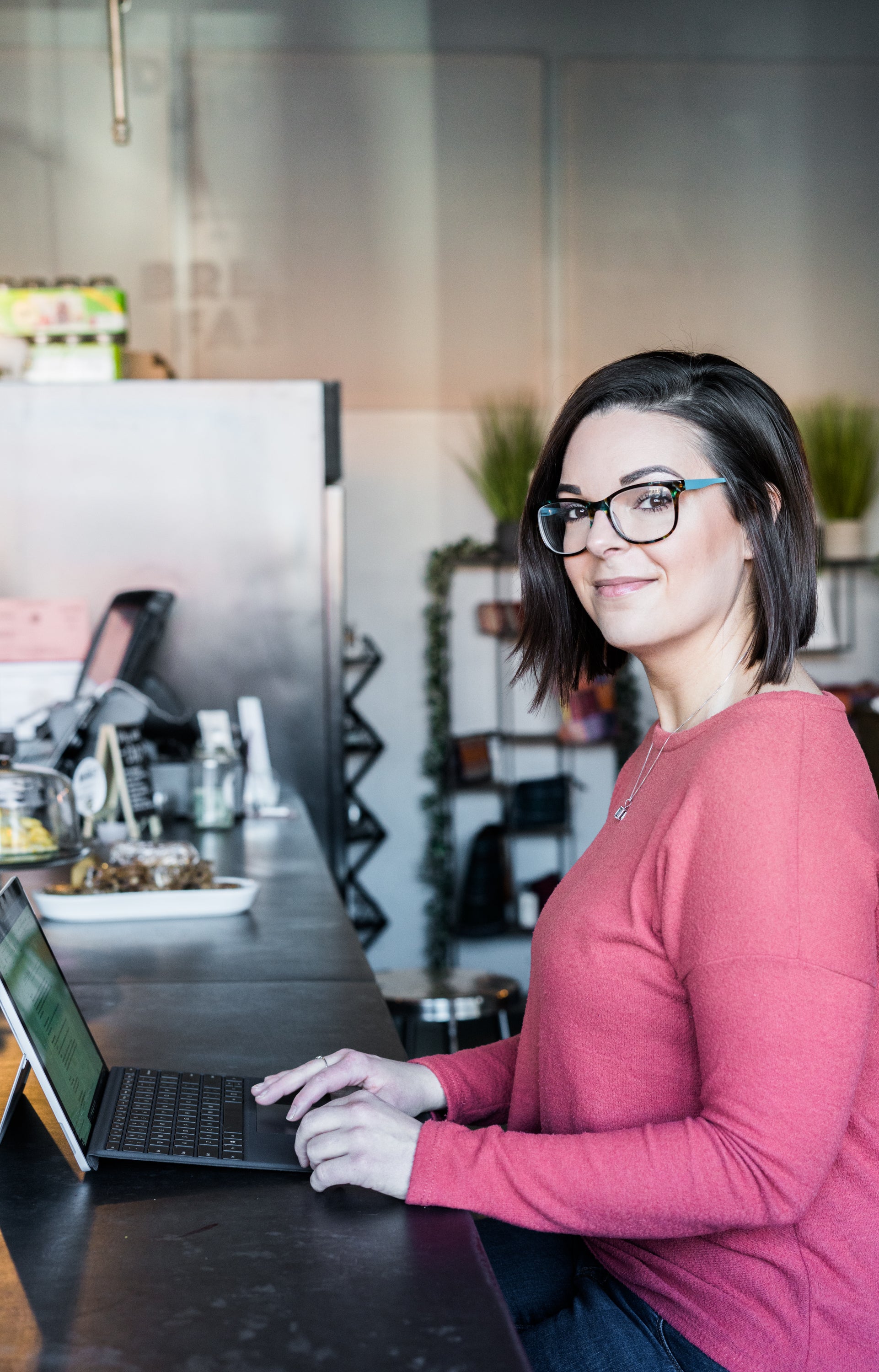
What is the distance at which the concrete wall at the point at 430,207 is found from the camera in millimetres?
4836

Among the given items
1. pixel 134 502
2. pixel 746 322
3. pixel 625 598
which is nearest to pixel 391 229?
pixel 746 322

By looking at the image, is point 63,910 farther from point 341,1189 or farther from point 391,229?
point 391,229

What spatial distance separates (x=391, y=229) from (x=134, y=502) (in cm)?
211

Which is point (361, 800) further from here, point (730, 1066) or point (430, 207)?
point (730, 1066)

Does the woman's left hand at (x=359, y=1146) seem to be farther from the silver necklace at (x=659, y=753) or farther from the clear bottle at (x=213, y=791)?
the clear bottle at (x=213, y=791)

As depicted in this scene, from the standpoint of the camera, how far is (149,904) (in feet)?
5.94

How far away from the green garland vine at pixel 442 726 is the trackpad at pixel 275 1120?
12.8 feet

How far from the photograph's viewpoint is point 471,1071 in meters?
1.26

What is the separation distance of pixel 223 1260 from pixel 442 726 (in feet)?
13.7

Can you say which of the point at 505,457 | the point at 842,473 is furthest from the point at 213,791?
the point at 842,473

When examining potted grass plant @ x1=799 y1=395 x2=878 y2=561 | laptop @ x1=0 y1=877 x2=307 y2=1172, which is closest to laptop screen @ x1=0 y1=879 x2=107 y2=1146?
laptop @ x1=0 y1=877 x2=307 y2=1172

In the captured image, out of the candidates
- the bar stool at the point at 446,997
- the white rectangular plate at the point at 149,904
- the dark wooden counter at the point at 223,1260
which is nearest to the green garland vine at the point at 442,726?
the bar stool at the point at 446,997

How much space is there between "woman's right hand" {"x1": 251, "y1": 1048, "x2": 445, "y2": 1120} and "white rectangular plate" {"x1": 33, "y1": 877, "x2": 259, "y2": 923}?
0.65m

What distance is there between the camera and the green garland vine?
16.3ft
